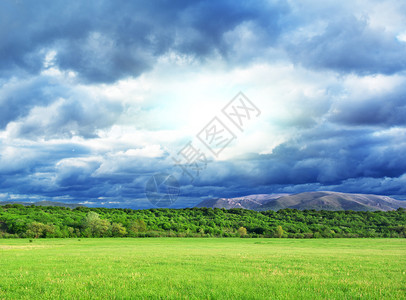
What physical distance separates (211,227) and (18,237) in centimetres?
6456

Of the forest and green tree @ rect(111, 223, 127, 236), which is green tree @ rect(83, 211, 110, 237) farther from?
green tree @ rect(111, 223, 127, 236)

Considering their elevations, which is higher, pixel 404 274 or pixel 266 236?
pixel 404 274

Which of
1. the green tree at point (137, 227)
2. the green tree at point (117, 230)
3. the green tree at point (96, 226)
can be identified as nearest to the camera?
the green tree at point (96, 226)

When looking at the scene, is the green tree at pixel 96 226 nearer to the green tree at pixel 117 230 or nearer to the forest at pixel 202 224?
the forest at pixel 202 224

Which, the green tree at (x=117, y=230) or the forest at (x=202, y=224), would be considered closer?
the forest at (x=202, y=224)

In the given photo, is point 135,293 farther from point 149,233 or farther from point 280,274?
point 149,233

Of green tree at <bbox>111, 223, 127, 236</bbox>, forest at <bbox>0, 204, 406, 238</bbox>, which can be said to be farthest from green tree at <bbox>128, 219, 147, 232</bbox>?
green tree at <bbox>111, 223, 127, 236</bbox>

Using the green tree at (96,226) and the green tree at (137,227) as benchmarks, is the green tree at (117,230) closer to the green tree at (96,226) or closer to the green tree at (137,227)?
the green tree at (96,226)

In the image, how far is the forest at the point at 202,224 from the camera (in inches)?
4008

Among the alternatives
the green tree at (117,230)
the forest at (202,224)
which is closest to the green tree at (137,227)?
the forest at (202,224)

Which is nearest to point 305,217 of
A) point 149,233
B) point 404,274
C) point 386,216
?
point 386,216

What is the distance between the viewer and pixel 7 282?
54.0 ft

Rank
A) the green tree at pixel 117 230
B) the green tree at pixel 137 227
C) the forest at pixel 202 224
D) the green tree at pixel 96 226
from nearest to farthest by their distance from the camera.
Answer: the forest at pixel 202 224 → the green tree at pixel 96 226 → the green tree at pixel 117 230 → the green tree at pixel 137 227

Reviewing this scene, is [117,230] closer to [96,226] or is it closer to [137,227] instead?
[96,226]
